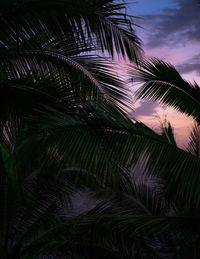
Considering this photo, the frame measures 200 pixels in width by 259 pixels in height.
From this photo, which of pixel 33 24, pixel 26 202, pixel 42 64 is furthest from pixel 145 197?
pixel 33 24

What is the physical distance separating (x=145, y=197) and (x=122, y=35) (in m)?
2.76

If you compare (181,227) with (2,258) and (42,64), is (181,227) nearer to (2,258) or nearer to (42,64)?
(2,258)

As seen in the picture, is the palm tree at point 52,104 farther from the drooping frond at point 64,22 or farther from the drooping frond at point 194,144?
the drooping frond at point 194,144

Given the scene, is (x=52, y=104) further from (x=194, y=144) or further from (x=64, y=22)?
(x=194, y=144)

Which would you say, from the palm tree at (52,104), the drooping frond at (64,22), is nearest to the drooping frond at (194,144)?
the palm tree at (52,104)

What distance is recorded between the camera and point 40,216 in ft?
14.7

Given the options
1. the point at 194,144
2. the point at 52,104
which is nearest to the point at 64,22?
the point at 52,104

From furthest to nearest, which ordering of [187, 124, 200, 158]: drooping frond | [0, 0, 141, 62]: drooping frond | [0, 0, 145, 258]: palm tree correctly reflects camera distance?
[187, 124, 200, 158]: drooping frond → [0, 0, 141, 62]: drooping frond → [0, 0, 145, 258]: palm tree

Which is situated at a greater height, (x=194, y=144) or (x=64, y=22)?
(x=64, y=22)

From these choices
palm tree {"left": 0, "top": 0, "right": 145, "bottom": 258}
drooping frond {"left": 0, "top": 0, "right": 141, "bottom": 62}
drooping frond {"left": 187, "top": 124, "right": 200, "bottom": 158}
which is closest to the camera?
palm tree {"left": 0, "top": 0, "right": 145, "bottom": 258}

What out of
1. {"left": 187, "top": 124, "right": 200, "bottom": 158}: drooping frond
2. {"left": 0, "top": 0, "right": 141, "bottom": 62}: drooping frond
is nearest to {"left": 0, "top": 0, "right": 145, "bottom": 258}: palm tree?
{"left": 0, "top": 0, "right": 141, "bottom": 62}: drooping frond

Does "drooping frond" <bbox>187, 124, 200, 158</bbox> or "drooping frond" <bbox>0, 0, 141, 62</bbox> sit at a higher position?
"drooping frond" <bbox>0, 0, 141, 62</bbox>

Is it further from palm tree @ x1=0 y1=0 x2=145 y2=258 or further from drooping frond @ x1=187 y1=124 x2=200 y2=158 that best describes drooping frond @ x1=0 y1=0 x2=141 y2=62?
drooping frond @ x1=187 y1=124 x2=200 y2=158

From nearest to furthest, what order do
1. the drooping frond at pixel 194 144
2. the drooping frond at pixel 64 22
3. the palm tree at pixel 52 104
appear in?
A: the palm tree at pixel 52 104
the drooping frond at pixel 64 22
the drooping frond at pixel 194 144
